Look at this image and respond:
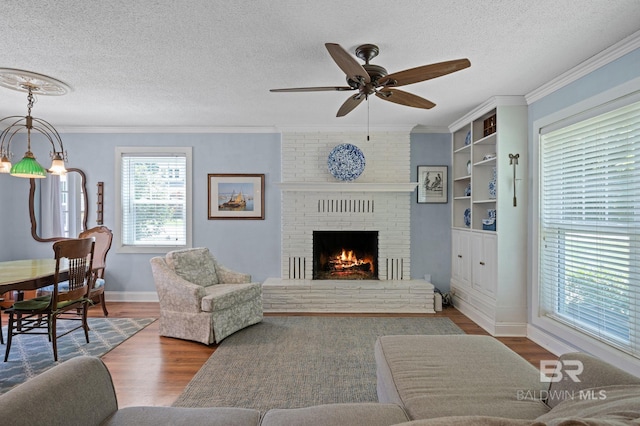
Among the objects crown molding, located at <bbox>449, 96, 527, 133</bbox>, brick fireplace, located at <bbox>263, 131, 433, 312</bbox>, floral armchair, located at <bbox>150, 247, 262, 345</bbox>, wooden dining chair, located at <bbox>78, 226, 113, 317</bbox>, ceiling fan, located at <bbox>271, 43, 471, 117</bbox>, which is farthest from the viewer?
brick fireplace, located at <bbox>263, 131, 433, 312</bbox>

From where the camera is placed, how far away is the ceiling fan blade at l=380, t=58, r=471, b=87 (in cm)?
200

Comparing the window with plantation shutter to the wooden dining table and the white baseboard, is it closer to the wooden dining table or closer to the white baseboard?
the white baseboard

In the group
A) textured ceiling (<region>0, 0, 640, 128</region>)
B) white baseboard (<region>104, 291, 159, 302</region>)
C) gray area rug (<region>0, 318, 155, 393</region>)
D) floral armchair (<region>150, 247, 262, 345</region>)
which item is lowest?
gray area rug (<region>0, 318, 155, 393</region>)

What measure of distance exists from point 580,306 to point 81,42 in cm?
434

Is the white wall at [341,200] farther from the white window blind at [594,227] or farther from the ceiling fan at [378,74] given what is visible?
the ceiling fan at [378,74]

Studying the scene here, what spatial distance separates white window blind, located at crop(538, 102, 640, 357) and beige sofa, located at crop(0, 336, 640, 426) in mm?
1353

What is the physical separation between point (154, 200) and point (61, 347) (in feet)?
7.39

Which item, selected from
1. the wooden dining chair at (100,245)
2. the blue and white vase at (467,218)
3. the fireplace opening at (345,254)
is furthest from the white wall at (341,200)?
the wooden dining chair at (100,245)

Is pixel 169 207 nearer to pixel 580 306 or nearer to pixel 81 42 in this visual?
pixel 81 42

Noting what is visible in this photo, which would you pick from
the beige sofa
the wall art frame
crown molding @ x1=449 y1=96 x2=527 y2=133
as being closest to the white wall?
the wall art frame

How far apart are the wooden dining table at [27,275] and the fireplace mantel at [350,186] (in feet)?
8.51

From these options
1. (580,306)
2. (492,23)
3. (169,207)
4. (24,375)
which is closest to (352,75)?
(492,23)

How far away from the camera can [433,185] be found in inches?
196

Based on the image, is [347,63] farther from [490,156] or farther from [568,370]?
[490,156]
